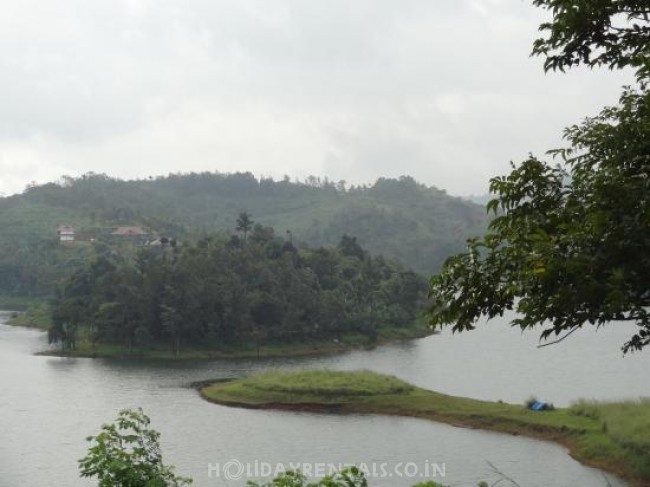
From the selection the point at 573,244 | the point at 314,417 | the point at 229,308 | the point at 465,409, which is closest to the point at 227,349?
the point at 229,308

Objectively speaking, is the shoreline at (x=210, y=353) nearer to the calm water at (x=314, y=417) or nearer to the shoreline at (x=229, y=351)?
the shoreline at (x=229, y=351)

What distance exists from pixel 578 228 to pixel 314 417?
5460 centimetres

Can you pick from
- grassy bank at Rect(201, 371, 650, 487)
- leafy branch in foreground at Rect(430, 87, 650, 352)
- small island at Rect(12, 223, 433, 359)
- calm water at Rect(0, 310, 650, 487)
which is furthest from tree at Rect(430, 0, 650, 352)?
small island at Rect(12, 223, 433, 359)

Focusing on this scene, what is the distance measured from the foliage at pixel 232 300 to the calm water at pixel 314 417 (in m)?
10.5

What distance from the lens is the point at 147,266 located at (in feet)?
411

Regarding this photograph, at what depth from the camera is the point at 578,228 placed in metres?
9.05

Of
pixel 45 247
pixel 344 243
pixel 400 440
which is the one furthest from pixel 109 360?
pixel 45 247

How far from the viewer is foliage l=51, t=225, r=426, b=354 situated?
354ft

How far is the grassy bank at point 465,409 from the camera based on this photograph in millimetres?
44625

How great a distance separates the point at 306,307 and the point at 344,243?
139 ft

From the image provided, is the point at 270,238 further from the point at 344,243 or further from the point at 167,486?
the point at 167,486

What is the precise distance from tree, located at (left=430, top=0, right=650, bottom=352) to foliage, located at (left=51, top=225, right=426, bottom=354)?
98.0 m

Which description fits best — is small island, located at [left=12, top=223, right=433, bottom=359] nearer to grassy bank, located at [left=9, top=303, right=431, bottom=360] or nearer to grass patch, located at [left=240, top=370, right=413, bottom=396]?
grassy bank, located at [left=9, top=303, right=431, bottom=360]

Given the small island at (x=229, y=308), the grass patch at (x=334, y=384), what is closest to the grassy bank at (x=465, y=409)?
the grass patch at (x=334, y=384)
